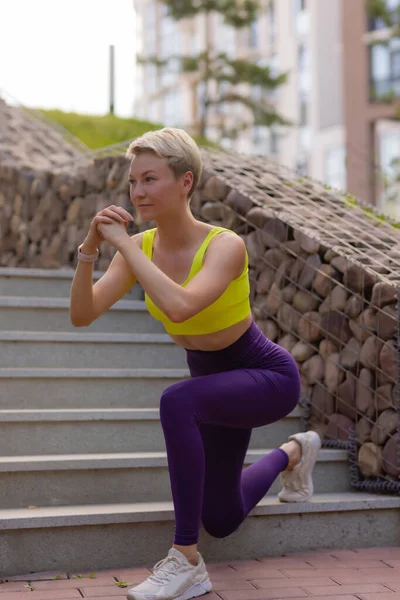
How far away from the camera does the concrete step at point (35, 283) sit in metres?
5.81

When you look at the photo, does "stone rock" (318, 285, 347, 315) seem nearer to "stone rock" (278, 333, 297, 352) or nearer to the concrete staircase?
"stone rock" (278, 333, 297, 352)

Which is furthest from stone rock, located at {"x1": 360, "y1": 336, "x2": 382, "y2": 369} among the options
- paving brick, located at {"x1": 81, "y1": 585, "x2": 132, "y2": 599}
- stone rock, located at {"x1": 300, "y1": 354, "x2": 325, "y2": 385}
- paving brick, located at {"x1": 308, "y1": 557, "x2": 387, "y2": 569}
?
paving brick, located at {"x1": 81, "y1": 585, "x2": 132, "y2": 599}

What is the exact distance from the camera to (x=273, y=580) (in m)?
3.25

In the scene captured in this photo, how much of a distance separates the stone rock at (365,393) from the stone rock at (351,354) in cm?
8

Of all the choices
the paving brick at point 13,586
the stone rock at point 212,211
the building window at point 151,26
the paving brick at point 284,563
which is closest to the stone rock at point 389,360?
the paving brick at point 284,563

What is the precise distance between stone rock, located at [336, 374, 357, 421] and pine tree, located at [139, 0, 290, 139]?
1504cm

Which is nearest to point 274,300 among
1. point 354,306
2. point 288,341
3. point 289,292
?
point 289,292

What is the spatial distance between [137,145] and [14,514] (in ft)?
4.62

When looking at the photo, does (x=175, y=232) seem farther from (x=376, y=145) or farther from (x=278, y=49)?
(x=278, y=49)

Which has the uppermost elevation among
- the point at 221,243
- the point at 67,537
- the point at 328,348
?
the point at 221,243

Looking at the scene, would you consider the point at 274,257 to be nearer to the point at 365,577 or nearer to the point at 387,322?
the point at 387,322

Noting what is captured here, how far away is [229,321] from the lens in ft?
10.3

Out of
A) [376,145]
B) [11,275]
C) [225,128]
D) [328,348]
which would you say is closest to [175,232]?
[328,348]

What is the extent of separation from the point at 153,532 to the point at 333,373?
4.37 feet
